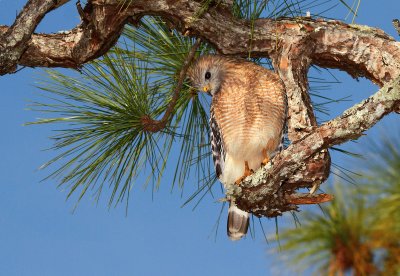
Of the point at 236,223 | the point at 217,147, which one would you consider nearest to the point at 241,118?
the point at 217,147

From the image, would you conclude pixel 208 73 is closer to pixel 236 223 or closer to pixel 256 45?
pixel 256 45

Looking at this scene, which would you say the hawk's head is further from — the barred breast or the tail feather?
the tail feather

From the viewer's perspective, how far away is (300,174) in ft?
11.7

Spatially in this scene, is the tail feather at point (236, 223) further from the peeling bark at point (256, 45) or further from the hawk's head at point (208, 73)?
the hawk's head at point (208, 73)

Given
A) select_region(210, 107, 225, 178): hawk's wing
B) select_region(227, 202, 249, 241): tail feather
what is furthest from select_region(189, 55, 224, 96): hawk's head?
select_region(227, 202, 249, 241): tail feather

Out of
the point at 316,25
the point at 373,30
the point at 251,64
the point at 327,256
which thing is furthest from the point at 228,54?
the point at 327,256

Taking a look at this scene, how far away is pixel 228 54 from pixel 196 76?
0.35 m

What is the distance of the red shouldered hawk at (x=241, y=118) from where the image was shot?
393 centimetres

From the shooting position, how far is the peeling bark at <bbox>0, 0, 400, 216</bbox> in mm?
3656

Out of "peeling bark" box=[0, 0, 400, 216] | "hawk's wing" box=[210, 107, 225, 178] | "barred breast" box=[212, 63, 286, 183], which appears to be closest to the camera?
"peeling bark" box=[0, 0, 400, 216]

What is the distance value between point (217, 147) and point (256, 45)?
555mm

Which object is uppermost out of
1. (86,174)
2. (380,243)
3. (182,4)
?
(182,4)

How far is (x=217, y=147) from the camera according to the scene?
4.17 m

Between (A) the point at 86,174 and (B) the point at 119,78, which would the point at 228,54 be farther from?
(A) the point at 86,174
